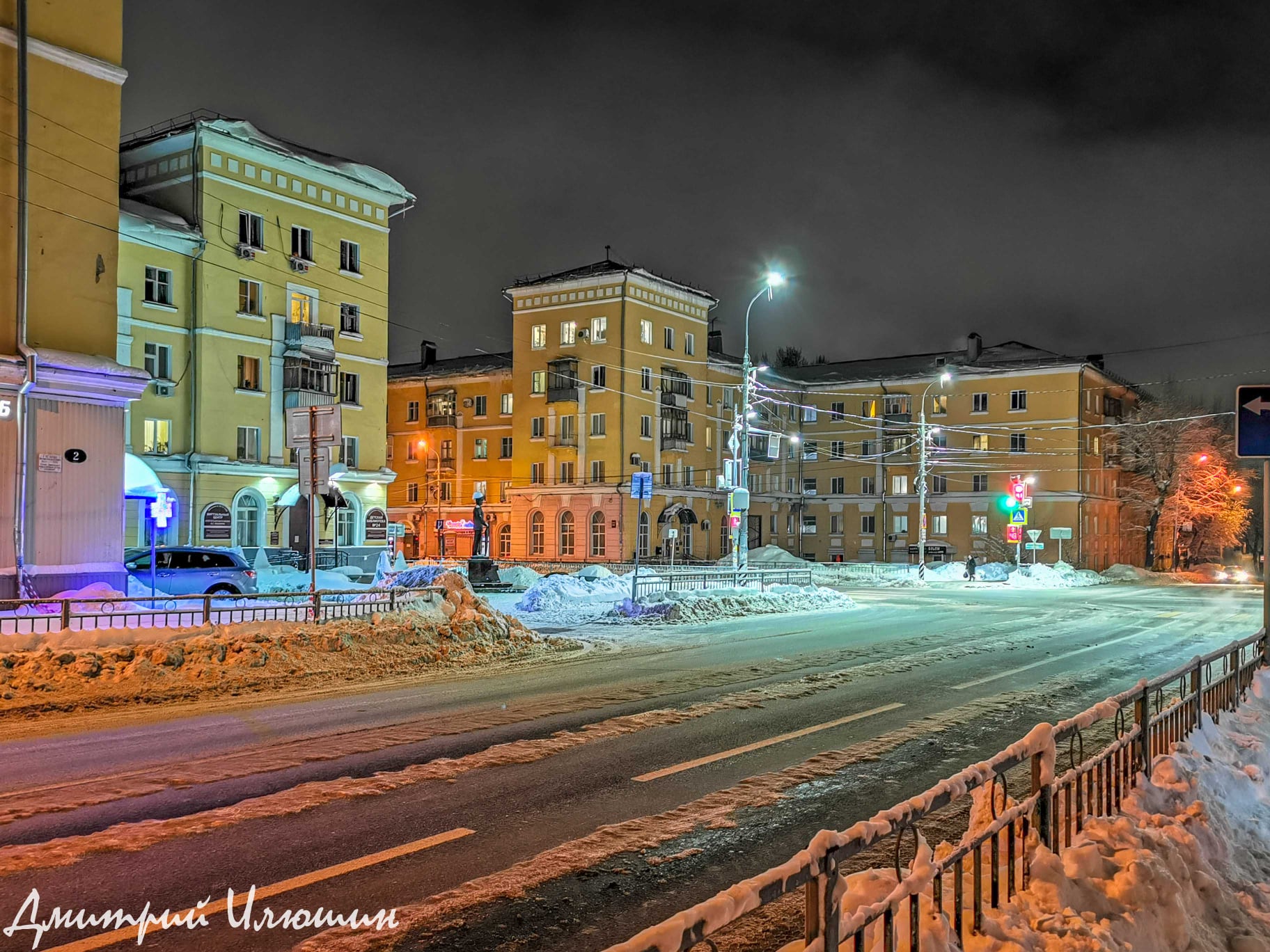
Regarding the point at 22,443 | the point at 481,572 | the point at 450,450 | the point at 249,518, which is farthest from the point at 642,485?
the point at 450,450

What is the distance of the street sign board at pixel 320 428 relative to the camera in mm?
15023

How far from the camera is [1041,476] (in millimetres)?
66000

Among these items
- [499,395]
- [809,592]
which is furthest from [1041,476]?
[809,592]

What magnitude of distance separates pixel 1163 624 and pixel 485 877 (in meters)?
23.3

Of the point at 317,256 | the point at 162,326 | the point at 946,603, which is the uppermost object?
the point at 317,256

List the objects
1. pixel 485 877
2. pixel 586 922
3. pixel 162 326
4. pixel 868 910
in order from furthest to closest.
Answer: pixel 162 326 < pixel 485 877 < pixel 586 922 < pixel 868 910

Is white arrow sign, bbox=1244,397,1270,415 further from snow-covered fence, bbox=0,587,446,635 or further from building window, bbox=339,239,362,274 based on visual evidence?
building window, bbox=339,239,362,274

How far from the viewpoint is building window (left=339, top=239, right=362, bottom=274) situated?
139 ft

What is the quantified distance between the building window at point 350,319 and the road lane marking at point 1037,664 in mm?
34368

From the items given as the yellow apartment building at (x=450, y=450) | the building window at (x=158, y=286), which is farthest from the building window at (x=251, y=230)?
the yellow apartment building at (x=450, y=450)

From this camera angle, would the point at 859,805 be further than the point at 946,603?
No

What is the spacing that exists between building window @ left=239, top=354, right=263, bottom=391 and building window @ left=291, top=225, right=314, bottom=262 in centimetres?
491

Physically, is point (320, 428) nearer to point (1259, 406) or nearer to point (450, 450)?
point (1259, 406)

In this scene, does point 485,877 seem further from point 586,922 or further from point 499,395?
point 499,395
